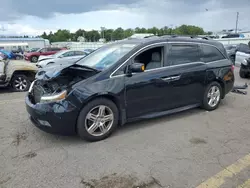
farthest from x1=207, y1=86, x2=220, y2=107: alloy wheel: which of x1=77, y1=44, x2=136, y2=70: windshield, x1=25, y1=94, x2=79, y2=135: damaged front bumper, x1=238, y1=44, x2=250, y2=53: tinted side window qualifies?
x1=238, y1=44, x2=250, y2=53: tinted side window

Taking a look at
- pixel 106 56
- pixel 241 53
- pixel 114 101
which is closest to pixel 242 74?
pixel 241 53

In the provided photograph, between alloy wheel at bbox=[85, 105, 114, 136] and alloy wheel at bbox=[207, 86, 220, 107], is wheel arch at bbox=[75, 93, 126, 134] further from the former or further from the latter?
alloy wheel at bbox=[207, 86, 220, 107]

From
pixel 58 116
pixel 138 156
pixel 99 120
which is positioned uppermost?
pixel 58 116

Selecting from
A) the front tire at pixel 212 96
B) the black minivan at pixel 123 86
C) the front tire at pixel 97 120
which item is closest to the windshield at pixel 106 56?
Result: the black minivan at pixel 123 86

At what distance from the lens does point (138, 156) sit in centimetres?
313

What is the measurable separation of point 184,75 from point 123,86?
1.42 m

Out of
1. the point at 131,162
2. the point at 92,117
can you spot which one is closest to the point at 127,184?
the point at 131,162

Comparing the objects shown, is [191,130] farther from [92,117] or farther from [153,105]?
[92,117]

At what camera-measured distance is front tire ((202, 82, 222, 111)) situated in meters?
4.94

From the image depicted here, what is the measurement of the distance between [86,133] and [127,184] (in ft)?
3.92

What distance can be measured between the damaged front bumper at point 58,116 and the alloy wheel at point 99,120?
0.23 m

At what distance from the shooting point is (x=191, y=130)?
4023 mm

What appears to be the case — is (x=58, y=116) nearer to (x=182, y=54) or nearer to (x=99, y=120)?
(x=99, y=120)

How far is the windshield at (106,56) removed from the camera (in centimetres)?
393
